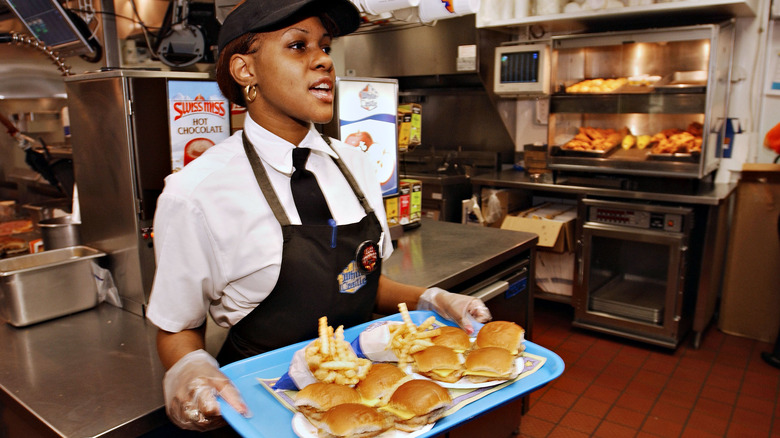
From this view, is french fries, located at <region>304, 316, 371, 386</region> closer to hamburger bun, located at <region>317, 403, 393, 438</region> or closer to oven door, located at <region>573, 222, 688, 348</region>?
hamburger bun, located at <region>317, 403, 393, 438</region>

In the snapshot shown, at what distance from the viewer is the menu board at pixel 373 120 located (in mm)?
2213

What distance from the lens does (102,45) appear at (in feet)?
10.3

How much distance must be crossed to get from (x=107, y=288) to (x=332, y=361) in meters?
1.04

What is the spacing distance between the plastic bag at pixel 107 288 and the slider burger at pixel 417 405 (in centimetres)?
114

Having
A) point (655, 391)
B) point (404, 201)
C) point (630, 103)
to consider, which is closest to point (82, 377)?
point (404, 201)

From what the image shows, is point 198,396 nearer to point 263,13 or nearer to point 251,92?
point 251,92

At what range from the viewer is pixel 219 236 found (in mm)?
1261

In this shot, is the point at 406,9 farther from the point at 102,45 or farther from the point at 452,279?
the point at 102,45

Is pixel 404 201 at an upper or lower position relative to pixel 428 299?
upper

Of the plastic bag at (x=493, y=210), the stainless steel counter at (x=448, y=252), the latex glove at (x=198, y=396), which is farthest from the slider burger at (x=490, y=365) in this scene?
the plastic bag at (x=493, y=210)

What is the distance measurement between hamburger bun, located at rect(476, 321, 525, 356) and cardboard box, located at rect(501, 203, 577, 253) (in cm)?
274

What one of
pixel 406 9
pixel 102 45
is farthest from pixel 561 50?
pixel 102 45

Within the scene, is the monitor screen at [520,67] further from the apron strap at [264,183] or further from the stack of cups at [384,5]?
the apron strap at [264,183]

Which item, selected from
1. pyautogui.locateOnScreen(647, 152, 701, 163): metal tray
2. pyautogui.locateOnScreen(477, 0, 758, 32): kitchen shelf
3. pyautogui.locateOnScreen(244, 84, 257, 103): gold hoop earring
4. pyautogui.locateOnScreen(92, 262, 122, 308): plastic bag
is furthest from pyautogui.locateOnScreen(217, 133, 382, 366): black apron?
pyautogui.locateOnScreen(477, 0, 758, 32): kitchen shelf
